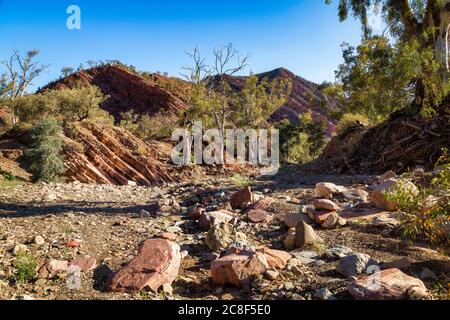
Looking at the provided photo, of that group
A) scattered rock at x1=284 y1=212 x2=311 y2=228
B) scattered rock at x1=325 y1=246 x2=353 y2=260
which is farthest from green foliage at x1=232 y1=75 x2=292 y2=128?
scattered rock at x1=325 y1=246 x2=353 y2=260

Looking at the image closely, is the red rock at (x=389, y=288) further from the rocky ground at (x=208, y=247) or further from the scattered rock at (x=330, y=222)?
the scattered rock at (x=330, y=222)

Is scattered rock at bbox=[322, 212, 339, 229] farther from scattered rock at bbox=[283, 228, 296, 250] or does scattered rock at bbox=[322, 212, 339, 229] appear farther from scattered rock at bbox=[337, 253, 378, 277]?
scattered rock at bbox=[337, 253, 378, 277]

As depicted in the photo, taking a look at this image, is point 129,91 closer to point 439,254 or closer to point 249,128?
point 249,128

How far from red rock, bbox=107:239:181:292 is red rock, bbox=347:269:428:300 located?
147 cm

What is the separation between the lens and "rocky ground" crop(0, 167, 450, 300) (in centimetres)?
288

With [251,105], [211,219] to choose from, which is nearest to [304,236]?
[211,219]

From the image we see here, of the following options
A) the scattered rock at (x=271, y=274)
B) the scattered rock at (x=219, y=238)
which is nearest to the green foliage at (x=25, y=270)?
the scattered rock at (x=219, y=238)

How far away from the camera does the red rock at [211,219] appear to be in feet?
15.3

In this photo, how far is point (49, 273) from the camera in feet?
10.2

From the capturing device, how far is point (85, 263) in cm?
337

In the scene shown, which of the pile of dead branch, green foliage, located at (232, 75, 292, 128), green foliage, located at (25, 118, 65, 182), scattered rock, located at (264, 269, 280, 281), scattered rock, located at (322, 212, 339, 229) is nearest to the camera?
scattered rock, located at (264, 269, 280, 281)

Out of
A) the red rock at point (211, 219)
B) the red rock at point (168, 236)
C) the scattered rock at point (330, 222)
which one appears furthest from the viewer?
the red rock at point (211, 219)

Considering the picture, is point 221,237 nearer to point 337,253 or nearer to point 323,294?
point 337,253

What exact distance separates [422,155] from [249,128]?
610 inches
